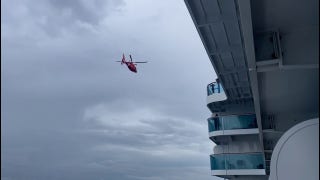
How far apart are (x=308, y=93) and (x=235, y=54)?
115 inches

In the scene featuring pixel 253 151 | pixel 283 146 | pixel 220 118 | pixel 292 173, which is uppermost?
pixel 220 118

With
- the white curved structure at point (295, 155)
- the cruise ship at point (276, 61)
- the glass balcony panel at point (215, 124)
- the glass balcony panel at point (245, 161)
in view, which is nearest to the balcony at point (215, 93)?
Result: the glass balcony panel at point (215, 124)

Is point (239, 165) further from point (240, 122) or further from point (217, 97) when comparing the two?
point (217, 97)

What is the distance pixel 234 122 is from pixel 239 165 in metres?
3.07

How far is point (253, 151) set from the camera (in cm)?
2680

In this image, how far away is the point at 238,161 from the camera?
25859mm

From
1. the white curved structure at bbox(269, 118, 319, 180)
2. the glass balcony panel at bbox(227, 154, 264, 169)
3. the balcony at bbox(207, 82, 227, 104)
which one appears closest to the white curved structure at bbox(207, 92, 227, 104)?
the balcony at bbox(207, 82, 227, 104)

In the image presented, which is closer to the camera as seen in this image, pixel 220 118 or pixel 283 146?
pixel 283 146

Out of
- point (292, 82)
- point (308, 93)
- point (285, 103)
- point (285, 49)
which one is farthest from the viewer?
point (285, 103)

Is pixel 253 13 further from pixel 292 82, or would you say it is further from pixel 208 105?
pixel 208 105

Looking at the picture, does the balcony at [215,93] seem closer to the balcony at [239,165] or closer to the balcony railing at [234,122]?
the balcony railing at [234,122]

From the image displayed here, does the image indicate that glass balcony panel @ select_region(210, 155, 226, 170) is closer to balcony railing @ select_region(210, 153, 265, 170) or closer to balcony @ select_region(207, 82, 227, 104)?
balcony railing @ select_region(210, 153, 265, 170)

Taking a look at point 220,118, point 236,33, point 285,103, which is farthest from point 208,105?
point 236,33

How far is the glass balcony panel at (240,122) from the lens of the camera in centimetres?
2656
